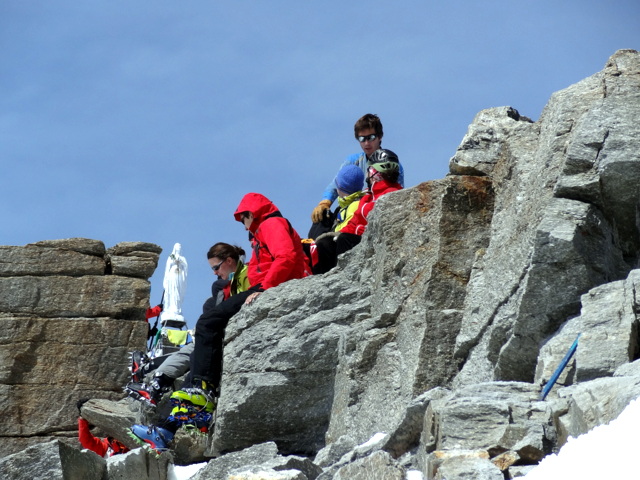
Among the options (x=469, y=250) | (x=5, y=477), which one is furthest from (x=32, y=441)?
(x=469, y=250)

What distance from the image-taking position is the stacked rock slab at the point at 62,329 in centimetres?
1544

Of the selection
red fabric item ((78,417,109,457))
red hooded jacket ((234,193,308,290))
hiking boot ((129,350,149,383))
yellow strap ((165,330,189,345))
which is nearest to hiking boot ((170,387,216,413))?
red hooded jacket ((234,193,308,290))

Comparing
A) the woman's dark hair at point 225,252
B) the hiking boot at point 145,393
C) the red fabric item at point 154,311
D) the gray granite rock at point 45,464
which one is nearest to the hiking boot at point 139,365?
the hiking boot at point 145,393

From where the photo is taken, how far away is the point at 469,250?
827cm

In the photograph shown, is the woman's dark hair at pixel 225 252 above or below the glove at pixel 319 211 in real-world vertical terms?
below

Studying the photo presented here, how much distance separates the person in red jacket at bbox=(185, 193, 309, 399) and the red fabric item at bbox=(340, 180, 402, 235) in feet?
1.99

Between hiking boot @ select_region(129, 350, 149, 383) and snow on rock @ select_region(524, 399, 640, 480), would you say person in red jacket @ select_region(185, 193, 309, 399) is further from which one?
snow on rock @ select_region(524, 399, 640, 480)

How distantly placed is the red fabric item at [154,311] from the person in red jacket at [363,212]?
6.98 m

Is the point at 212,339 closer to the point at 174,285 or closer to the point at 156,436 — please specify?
the point at 156,436

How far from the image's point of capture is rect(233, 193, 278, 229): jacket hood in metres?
9.71

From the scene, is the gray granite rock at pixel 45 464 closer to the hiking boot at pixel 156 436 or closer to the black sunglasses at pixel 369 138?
the hiking boot at pixel 156 436

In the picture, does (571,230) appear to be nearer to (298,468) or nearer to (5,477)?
(298,468)

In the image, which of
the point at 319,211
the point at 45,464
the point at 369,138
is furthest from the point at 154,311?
the point at 45,464

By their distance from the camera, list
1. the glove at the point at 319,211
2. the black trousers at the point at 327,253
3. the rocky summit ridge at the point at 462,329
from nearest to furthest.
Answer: the rocky summit ridge at the point at 462,329, the black trousers at the point at 327,253, the glove at the point at 319,211
